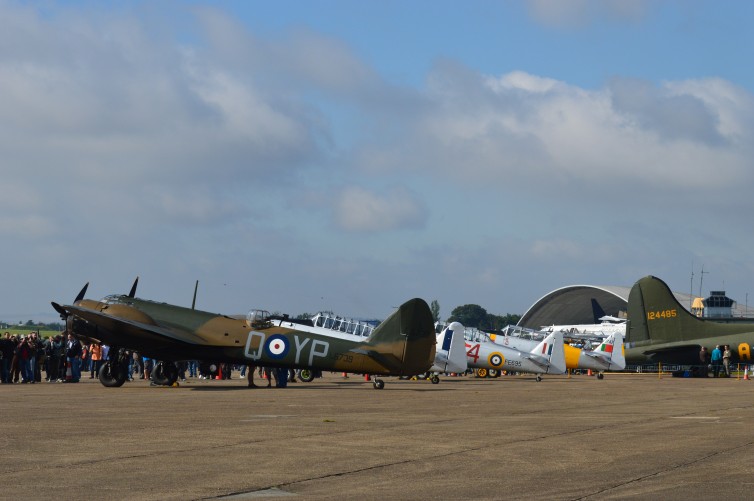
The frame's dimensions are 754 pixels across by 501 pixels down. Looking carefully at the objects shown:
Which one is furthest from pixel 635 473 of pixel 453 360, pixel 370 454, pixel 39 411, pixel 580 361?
pixel 580 361

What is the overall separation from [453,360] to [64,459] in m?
27.4

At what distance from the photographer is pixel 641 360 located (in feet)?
173

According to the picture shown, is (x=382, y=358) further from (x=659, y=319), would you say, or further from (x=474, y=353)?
(x=659, y=319)

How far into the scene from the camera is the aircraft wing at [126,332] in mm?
31031

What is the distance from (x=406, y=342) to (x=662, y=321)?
87.2 ft

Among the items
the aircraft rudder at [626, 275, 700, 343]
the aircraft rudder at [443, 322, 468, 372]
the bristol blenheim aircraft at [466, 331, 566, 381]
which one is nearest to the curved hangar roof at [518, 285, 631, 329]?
the aircraft rudder at [626, 275, 700, 343]

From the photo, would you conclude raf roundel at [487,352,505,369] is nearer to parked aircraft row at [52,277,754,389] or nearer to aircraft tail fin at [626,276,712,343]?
aircraft tail fin at [626,276,712,343]

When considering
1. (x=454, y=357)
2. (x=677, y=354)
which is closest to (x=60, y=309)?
(x=454, y=357)

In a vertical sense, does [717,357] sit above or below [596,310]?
below

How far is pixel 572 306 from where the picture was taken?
122m

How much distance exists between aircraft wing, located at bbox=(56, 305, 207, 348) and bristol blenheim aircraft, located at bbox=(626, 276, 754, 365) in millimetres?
28483

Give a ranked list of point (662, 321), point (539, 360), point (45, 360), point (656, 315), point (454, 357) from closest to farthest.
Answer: point (45, 360) < point (454, 357) < point (539, 360) < point (662, 321) < point (656, 315)

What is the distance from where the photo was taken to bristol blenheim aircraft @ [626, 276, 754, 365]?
51562 mm

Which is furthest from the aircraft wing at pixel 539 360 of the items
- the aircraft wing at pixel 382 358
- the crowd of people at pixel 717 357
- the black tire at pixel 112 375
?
the black tire at pixel 112 375
